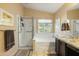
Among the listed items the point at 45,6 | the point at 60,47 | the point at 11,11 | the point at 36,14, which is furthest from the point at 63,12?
the point at 11,11

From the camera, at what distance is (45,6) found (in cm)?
238

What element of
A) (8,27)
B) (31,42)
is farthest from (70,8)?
(8,27)

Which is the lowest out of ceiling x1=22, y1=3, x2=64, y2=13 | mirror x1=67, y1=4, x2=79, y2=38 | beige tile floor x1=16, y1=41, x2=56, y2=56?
beige tile floor x1=16, y1=41, x2=56, y2=56

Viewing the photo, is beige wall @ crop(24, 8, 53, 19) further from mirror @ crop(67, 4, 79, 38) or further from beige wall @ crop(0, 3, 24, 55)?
mirror @ crop(67, 4, 79, 38)

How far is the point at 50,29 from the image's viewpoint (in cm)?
252

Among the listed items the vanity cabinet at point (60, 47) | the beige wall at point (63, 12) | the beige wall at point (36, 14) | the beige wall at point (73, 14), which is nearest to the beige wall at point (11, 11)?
the beige wall at point (36, 14)

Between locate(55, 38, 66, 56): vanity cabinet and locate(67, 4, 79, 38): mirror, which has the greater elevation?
locate(67, 4, 79, 38): mirror

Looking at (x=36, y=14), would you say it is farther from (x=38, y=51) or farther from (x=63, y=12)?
(x=38, y=51)

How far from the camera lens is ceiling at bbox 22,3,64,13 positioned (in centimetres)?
232

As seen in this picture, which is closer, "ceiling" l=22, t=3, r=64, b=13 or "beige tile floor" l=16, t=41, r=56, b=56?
"ceiling" l=22, t=3, r=64, b=13

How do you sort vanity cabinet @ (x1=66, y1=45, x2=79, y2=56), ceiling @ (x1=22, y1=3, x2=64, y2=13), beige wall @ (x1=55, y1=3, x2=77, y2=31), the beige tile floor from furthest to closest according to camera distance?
beige wall @ (x1=55, y1=3, x2=77, y2=31) → the beige tile floor → ceiling @ (x1=22, y1=3, x2=64, y2=13) → vanity cabinet @ (x1=66, y1=45, x2=79, y2=56)

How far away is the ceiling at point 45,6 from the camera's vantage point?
232 centimetres

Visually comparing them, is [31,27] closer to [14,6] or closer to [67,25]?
[14,6]

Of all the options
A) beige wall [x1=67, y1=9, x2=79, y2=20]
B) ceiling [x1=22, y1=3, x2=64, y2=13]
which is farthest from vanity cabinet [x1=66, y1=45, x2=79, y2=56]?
ceiling [x1=22, y1=3, x2=64, y2=13]
